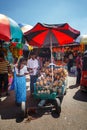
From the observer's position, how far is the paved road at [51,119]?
5.23 m

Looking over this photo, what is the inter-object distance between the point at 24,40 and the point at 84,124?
4399 mm

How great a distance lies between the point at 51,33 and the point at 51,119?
4170 mm

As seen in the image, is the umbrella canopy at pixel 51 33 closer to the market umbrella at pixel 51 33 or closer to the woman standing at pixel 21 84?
the market umbrella at pixel 51 33

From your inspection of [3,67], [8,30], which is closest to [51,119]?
[8,30]

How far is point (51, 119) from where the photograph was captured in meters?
5.74

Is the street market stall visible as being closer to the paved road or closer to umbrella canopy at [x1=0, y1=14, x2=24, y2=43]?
the paved road

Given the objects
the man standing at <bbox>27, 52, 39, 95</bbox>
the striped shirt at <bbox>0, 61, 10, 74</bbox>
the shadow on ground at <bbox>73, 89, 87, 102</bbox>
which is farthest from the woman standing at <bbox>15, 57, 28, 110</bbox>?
the shadow on ground at <bbox>73, 89, 87, 102</bbox>

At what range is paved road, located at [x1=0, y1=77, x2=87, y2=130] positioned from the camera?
5234mm

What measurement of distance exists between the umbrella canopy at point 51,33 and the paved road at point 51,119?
2828 mm

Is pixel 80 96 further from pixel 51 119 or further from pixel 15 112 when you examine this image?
pixel 15 112

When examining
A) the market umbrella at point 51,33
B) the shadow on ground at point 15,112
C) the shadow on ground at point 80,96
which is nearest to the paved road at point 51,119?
the shadow on ground at point 15,112

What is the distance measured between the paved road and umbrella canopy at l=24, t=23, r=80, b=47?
9.28ft

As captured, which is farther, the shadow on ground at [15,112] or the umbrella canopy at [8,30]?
the umbrella canopy at [8,30]

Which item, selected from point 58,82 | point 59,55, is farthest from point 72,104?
point 59,55
